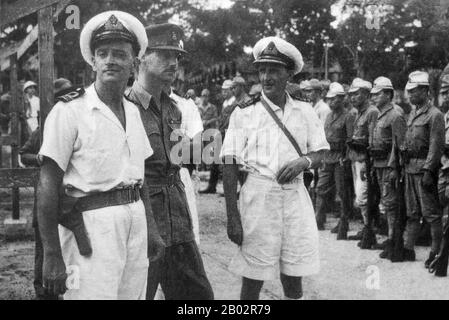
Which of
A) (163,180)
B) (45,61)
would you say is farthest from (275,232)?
(45,61)

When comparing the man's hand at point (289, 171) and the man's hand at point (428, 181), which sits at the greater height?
the man's hand at point (289, 171)

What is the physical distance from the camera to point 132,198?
9.19 ft

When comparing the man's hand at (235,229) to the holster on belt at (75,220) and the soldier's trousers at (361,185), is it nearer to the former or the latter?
the holster on belt at (75,220)

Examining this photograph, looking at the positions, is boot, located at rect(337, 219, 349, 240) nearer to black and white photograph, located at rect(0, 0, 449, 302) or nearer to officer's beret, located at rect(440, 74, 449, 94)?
black and white photograph, located at rect(0, 0, 449, 302)

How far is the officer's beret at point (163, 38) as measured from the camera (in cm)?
364

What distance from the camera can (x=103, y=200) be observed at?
8.84 feet

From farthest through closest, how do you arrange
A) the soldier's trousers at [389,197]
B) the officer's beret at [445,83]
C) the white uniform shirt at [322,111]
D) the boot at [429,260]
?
the white uniform shirt at [322,111] → the soldier's trousers at [389,197] → the boot at [429,260] → the officer's beret at [445,83]

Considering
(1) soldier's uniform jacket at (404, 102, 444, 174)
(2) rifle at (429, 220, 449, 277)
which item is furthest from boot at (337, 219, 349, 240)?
(2) rifle at (429, 220, 449, 277)

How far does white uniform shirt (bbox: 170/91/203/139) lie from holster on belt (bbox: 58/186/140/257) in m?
1.19

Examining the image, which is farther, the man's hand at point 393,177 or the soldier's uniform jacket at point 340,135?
the soldier's uniform jacket at point 340,135

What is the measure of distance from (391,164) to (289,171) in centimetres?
354

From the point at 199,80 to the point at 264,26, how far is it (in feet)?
21.5

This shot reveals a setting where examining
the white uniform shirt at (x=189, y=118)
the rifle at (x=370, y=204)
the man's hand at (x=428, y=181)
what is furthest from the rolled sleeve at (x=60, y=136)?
the rifle at (x=370, y=204)
